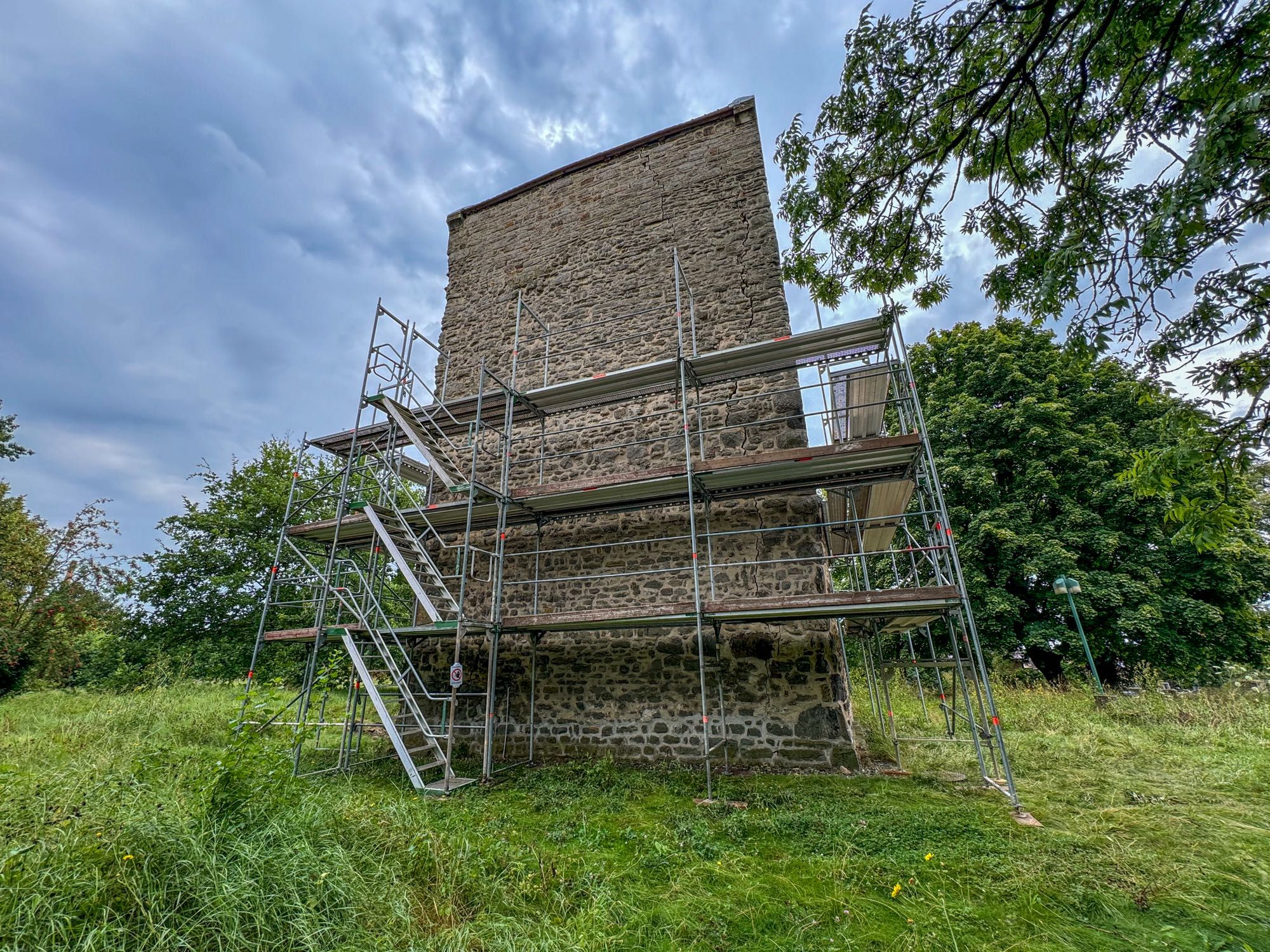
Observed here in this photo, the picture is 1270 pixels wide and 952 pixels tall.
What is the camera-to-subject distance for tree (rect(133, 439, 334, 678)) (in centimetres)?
1402

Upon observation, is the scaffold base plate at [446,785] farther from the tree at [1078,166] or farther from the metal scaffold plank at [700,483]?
the tree at [1078,166]

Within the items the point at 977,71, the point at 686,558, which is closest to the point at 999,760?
the point at 686,558

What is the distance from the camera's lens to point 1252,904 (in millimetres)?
2893

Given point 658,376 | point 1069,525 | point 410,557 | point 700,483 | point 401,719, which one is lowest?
point 401,719

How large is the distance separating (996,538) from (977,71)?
41.5 ft

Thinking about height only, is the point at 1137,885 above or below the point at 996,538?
below

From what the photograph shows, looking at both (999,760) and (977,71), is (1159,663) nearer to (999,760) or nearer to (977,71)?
(999,760)

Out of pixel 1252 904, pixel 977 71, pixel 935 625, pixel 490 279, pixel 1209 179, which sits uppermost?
pixel 490 279

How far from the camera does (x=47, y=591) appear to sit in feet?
47.5

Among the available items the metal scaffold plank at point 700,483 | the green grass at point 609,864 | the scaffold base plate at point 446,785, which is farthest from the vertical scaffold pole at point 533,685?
the metal scaffold plank at point 700,483

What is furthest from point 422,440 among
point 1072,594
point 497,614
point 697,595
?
point 1072,594

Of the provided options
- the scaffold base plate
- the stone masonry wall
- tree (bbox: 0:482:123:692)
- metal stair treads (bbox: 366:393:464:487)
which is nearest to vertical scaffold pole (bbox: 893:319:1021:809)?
the stone masonry wall

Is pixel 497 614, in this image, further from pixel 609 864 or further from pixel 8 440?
pixel 8 440

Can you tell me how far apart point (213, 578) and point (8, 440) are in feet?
21.1
